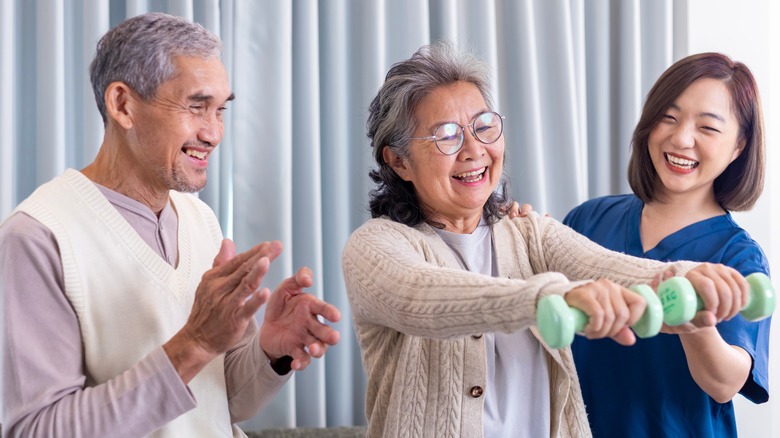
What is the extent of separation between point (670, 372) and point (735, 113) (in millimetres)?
616

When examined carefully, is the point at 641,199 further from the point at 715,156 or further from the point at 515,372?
the point at 515,372

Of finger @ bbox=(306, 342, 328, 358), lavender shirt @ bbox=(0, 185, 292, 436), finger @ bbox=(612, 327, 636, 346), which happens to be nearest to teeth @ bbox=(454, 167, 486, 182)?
finger @ bbox=(306, 342, 328, 358)

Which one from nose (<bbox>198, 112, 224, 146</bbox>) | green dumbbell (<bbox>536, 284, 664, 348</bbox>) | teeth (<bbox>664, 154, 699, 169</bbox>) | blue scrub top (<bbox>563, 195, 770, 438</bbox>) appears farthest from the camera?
teeth (<bbox>664, 154, 699, 169</bbox>)

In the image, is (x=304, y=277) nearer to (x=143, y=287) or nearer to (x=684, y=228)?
(x=143, y=287)

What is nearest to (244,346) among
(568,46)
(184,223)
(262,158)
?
(184,223)

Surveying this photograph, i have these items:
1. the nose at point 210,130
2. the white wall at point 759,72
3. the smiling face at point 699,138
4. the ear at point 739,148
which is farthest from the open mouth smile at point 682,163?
the nose at point 210,130

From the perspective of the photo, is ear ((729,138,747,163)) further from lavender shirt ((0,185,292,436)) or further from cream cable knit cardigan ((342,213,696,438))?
lavender shirt ((0,185,292,436))

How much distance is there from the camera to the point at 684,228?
191cm

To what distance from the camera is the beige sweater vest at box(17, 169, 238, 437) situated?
4.37 feet

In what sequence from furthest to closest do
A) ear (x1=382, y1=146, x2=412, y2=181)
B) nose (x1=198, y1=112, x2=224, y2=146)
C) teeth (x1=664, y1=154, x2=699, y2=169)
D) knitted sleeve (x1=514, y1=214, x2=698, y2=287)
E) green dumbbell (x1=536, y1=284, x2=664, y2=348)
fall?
teeth (x1=664, y1=154, x2=699, y2=169)
ear (x1=382, y1=146, x2=412, y2=181)
nose (x1=198, y1=112, x2=224, y2=146)
knitted sleeve (x1=514, y1=214, x2=698, y2=287)
green dumbbell (x1=536, y1=284, x2=664, y2=348)

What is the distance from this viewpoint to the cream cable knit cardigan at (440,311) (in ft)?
3.96

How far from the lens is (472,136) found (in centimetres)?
150

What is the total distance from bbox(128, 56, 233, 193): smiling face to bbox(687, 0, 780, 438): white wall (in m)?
1.83

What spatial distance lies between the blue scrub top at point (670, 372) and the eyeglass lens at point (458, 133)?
62 cm
